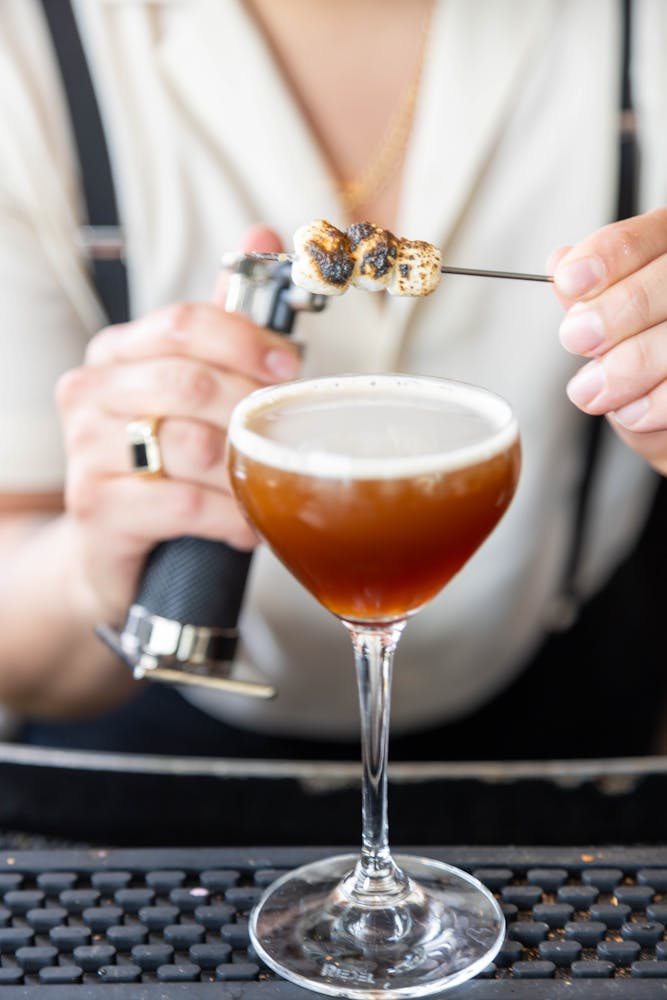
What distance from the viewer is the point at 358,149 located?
57.6 inches

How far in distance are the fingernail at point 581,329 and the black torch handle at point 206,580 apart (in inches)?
11.5

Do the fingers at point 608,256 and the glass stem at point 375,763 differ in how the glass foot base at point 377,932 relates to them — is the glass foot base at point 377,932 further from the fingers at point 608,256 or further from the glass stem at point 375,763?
the fingers at point 608,256

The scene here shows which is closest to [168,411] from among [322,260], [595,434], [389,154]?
[322,260]

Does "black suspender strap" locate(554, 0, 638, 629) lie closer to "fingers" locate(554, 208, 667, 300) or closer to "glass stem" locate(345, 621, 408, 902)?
"fingers" locate(554, 208, 667, 300)

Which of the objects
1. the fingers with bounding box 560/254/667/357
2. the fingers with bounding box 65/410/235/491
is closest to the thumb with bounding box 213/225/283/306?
the fingers with bounding box 65/410/235/491

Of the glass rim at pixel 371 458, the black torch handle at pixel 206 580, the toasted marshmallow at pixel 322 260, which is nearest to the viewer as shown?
the glass rim at pixel 371 458

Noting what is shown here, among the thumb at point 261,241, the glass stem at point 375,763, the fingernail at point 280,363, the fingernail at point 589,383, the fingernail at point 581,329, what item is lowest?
the glass stem at point 375,763

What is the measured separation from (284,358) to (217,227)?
0.36 m

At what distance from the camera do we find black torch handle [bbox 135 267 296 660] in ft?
3.50

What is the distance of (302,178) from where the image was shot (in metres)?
1.37

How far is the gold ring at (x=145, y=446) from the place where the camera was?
3.62ft

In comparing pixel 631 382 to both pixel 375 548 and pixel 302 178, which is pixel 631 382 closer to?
pixel 375 548

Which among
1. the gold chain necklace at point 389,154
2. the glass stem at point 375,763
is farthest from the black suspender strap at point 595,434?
the glass stem at point 375,763

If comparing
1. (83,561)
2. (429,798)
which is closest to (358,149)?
(83,561)
